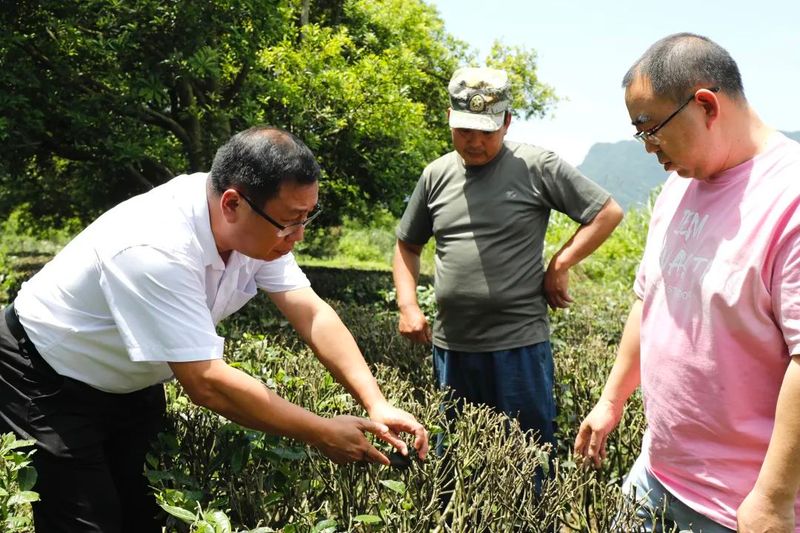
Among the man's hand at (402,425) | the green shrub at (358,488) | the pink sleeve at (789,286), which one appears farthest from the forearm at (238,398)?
the pink sleeve at (789,286)

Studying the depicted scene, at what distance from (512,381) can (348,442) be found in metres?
1.45

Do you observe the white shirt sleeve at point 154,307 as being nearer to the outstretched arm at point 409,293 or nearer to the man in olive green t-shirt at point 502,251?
the man in olive green t-shirt at point 502,251

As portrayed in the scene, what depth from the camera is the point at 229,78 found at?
10492 millimetres

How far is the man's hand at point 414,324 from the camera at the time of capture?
12.6ft

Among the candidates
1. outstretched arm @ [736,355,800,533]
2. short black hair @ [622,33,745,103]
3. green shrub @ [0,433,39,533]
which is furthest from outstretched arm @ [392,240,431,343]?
outstretched arm @ [736,355,800,533]

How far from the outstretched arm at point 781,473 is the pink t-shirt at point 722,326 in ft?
0.34

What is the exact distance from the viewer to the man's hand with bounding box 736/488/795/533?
163 centimetres

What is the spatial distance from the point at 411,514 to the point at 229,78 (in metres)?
9.37

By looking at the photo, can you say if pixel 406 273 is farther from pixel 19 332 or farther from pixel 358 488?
pixel 19 332

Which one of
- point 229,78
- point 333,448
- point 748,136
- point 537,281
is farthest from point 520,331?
point 229,78

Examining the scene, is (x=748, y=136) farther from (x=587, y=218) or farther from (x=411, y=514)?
(x=587, y=218)

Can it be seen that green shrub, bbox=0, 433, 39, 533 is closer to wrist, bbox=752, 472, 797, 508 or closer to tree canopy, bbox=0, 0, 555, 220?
wrist, bbox=752, 472, 797, 508

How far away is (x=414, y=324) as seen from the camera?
12.5 feet

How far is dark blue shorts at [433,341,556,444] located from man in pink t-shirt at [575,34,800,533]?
1.41 m
